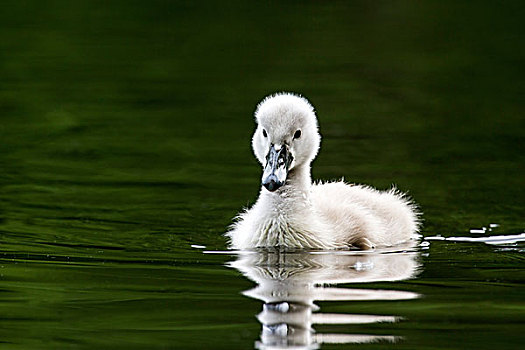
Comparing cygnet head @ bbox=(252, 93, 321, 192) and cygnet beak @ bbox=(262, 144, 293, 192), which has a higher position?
cygnet head @ bbox=(252, 93, 321, 192)

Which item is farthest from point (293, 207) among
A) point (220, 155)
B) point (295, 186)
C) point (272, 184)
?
point (220, 155)

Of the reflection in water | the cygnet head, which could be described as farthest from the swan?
the reflection in water

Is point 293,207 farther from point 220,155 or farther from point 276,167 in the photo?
point 220,155

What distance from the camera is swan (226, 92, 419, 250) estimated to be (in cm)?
873

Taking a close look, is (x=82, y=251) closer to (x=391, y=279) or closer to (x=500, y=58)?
(x=391, y=279)

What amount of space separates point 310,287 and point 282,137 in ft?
5.19

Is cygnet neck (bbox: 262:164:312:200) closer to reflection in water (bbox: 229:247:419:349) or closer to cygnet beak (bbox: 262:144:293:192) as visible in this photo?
cygnet beak (bbox: 262:144:293:192)

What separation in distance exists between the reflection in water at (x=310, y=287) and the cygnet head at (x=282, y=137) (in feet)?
1.73

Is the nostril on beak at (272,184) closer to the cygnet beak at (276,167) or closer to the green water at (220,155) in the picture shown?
the cygnet beak at (276,167)

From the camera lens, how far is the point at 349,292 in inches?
285

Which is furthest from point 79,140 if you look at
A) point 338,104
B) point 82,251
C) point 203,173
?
point 82,251

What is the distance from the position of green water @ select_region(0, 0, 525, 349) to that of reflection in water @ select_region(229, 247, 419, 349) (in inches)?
1.8

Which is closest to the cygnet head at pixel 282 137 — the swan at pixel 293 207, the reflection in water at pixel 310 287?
the swan at pixel 293 207

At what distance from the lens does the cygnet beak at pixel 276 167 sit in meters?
8.46
